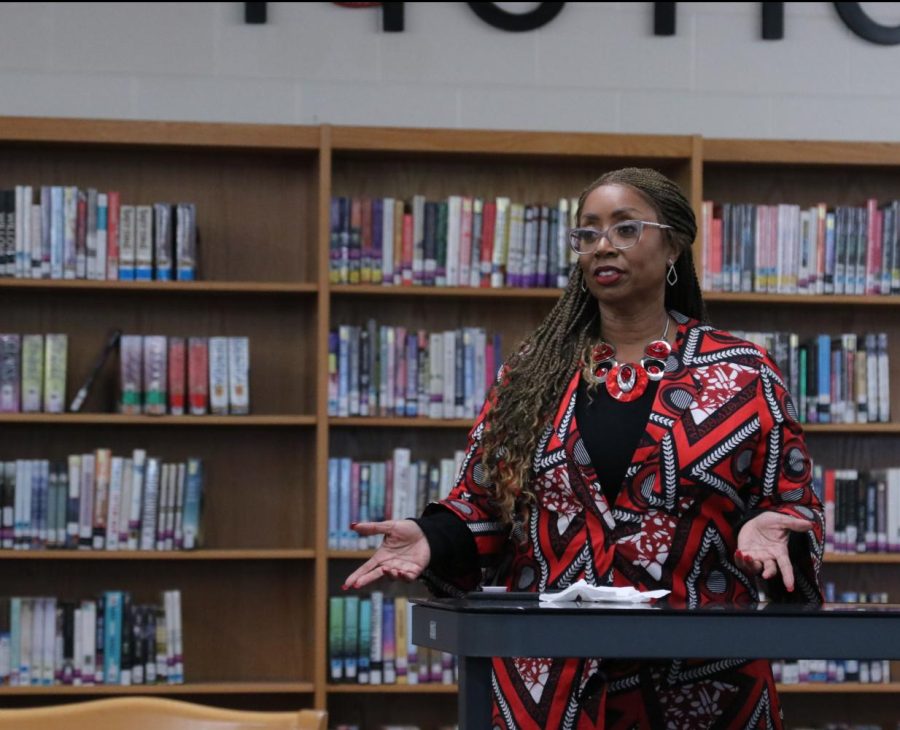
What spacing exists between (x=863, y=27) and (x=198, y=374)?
84.9 inches

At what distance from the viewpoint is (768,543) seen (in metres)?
1.69

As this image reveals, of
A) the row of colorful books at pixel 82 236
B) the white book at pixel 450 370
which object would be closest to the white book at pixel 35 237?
the row of colorful books at pixel 82 236

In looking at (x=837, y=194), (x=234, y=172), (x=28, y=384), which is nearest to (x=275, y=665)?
(x=28, y=384)

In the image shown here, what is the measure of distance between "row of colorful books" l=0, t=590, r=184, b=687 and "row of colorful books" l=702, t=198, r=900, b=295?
170cm

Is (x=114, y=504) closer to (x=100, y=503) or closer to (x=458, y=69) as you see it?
(x=100, y=503)

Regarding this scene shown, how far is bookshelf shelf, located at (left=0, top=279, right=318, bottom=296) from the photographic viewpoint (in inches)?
145

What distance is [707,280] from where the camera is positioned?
3.86 m

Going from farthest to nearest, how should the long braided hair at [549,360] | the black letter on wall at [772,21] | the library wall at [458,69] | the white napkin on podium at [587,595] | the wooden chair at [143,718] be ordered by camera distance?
the black letter on wall at [772,21], the library wall at [458,69], the long braided hair at [549,360], the wooden chair at [143,718], the white napkin on podium at [587,595]

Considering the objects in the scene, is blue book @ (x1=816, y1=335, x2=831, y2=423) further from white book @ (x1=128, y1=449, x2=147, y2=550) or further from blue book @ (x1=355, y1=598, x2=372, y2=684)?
white book @ (x1=128, y1=449, x2=147, y2=550)

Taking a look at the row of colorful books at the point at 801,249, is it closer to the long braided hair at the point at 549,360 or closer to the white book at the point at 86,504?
the white book at the point at 86,504

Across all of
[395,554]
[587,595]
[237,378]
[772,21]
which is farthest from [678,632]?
[772,21]

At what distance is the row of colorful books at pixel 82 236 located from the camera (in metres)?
3.73

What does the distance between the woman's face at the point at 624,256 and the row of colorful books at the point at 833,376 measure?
1954 mm

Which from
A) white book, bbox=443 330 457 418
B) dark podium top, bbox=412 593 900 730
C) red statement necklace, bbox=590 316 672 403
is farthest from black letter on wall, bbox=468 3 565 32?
dark podium top, bbox=412 593 900 730
